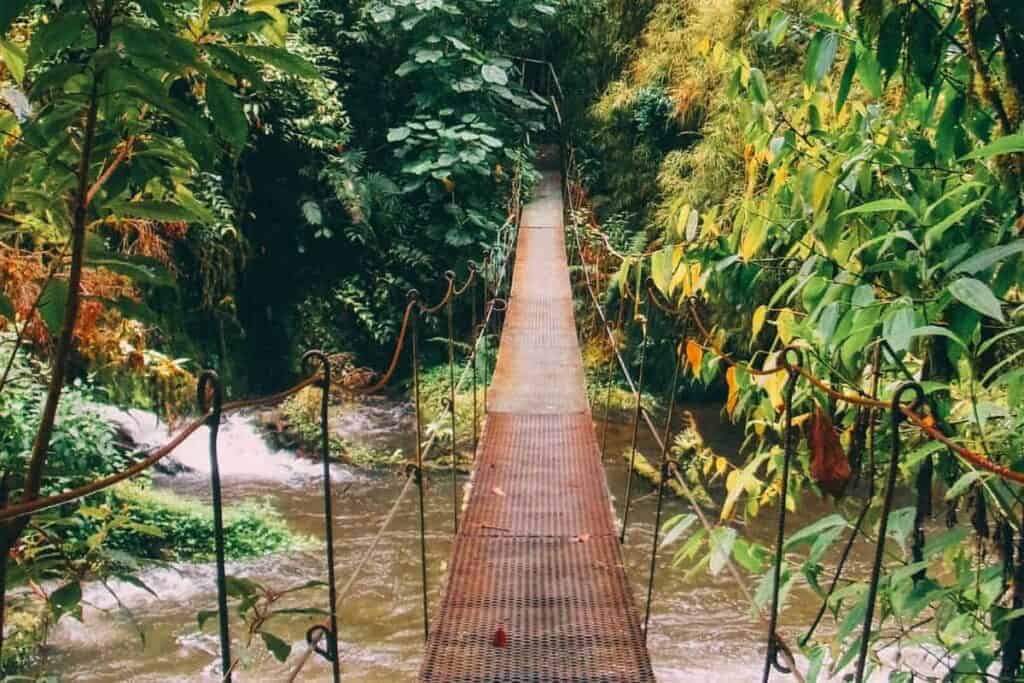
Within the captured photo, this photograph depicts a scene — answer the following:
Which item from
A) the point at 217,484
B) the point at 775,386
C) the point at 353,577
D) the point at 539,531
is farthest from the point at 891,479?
the point at 539,531

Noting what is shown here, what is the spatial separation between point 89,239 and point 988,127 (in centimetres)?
110

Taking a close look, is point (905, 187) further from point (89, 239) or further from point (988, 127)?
point (89, 239)

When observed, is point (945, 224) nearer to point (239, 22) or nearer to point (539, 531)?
point (239, 22)

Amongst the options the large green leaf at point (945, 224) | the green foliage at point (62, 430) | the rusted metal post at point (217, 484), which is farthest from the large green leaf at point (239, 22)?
the green foliage at point (62, 430)

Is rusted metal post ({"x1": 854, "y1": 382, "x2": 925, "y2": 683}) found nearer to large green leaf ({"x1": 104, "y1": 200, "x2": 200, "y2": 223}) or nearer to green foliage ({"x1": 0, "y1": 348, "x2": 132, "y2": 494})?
large green leaf ({"x1": 104, "y1": 200, "x2": 200, "y2": 223})

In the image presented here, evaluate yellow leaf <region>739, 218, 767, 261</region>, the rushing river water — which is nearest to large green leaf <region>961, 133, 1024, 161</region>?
yellow leaf <region>739, 218, 767, 261</region>

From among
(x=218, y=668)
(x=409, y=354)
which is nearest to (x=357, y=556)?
(x=218, y=668)

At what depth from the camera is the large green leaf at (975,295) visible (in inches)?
31.0

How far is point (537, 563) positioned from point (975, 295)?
1.27m

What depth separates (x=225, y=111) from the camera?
0.68 meters

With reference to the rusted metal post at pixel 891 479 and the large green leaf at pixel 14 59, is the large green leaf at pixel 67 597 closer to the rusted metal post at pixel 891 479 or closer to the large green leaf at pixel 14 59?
the large green leaf at pixel 14 59

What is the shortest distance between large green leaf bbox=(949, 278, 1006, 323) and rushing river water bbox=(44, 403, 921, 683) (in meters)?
2.37

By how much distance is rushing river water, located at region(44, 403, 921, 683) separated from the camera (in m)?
3.54

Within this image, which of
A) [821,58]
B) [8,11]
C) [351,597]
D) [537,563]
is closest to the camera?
[8,11]
